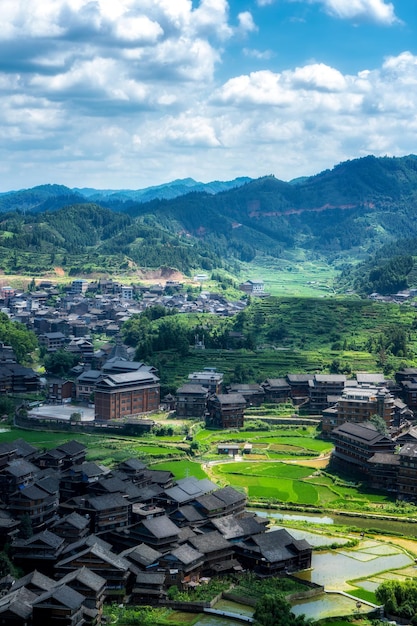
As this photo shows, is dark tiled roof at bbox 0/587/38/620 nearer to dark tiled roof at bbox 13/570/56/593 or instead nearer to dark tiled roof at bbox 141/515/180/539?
dark tiled roof at bbox 13/570/56/593

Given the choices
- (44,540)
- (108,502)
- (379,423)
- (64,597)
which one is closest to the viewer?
(64,597)

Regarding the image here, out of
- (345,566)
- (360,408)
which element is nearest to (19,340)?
(360,408)

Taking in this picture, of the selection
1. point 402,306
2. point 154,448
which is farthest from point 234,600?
point 402,306

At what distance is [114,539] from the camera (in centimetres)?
3753

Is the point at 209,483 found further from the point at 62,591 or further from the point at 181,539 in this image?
the point at 62,591

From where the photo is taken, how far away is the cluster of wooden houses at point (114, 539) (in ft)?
103

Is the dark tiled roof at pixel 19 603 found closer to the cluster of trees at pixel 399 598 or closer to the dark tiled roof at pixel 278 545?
the dark tiled roof at pixel 278 545

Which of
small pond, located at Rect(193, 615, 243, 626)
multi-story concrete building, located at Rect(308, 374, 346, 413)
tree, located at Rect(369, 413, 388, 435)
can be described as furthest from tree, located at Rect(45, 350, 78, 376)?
small pond, located at Rect(193, 615, 243, 626)

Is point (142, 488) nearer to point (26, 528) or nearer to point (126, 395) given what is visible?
point (26, 528)

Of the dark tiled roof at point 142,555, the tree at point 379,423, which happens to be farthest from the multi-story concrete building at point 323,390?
the dark tiled roof at point 142,555

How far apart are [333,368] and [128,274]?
59.9 metres

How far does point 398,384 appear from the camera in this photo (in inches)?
2586

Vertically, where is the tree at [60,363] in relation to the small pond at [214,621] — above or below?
above

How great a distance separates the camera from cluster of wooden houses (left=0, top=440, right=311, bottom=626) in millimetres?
31297
